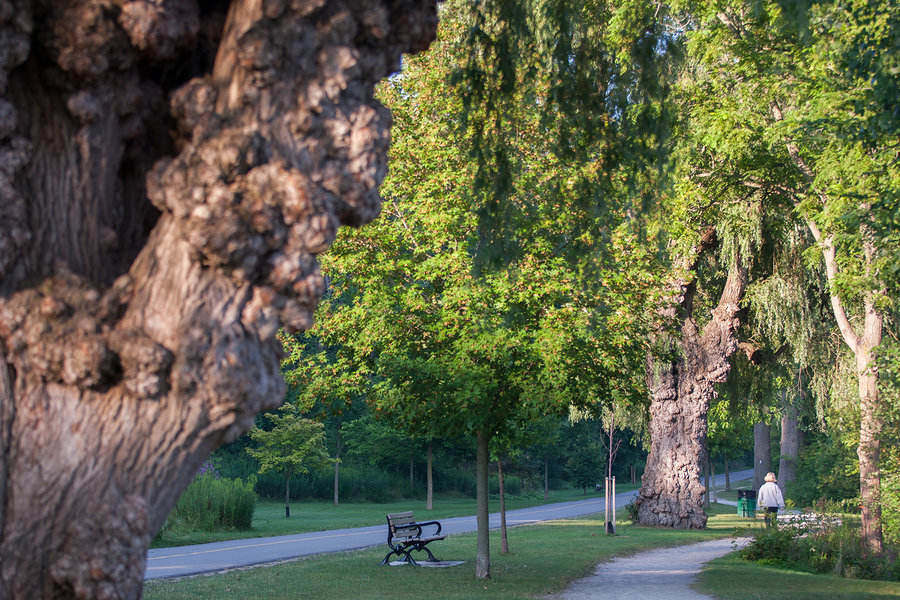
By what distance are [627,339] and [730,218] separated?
9.51m

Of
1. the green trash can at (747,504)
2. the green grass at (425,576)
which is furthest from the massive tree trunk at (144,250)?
the green trash can at (747,504)

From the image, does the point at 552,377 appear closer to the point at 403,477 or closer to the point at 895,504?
the point at 895,504

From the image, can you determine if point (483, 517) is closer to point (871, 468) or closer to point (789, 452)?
point (871, 468)

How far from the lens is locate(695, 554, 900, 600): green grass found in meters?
12.5

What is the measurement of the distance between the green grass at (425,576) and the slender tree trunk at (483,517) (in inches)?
8.9

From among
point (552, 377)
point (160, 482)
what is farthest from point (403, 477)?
point (160, 482)

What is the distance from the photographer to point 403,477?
169ft

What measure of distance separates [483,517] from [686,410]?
533 inches

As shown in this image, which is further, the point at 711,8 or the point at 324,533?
the point at 324,533

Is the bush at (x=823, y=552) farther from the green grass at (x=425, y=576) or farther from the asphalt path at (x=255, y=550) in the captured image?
the asphalt path at (x=255, y=550)

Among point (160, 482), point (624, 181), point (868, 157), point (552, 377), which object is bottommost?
point (160, 482)

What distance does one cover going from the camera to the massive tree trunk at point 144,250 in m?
3.49

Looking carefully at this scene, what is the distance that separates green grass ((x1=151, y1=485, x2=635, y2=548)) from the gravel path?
417 inches

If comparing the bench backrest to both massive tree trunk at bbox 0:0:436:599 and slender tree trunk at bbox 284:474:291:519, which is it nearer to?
massive tree trunk at bbox 0:0:436:599
